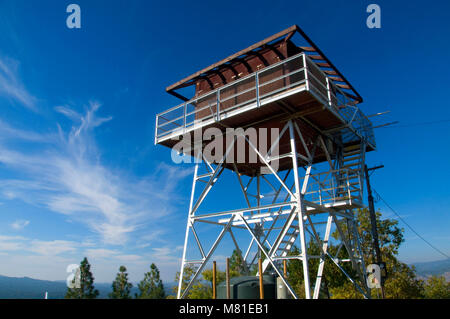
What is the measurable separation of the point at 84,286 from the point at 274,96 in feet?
250

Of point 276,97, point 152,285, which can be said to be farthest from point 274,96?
point 152,285

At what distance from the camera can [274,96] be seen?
1422cm

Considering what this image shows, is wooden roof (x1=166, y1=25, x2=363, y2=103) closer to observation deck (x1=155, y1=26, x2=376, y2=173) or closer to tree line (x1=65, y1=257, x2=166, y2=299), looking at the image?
observation deck (x1=155, y1=26, x2=376, y2=173)

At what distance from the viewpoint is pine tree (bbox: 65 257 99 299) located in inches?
2950

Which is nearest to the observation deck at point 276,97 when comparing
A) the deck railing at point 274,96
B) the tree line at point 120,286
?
the deck railing at point 274,96

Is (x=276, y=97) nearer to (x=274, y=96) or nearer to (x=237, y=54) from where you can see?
(x=274, y=96)

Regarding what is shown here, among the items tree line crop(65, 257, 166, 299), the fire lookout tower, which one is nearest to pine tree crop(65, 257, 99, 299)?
tree line crop(65, 257, 166, 299)

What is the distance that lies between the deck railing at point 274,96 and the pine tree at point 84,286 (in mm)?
69318

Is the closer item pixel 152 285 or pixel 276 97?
pixel 276 97

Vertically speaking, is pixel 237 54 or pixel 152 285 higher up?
pixel 237 54

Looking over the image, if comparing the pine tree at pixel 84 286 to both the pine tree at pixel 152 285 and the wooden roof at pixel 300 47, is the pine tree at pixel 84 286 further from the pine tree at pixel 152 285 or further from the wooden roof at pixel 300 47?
the wooden roof at pixel 300 47

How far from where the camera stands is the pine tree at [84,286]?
246ft

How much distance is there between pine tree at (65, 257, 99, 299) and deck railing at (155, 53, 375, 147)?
69318mm
